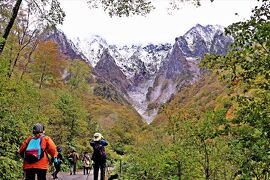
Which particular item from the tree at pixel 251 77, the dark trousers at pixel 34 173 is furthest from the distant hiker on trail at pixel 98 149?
the tree at pixel 251 77

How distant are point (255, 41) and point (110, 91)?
502 feet

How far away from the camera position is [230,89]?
7.01 m

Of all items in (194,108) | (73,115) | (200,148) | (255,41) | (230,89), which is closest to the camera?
(255,41)

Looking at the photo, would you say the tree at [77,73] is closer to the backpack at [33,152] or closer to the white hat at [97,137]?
the white hat at [97,137]

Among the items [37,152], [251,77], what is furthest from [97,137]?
[251,77]

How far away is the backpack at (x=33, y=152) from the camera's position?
21.5 ft

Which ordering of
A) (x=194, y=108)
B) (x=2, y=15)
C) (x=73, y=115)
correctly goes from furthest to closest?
(x=73, y=115), (x=2, y=15), (x=194, y=108)

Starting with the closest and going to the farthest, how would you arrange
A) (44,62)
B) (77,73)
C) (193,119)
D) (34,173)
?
(34,173)
(193,119)
(44,62)
(77,73)

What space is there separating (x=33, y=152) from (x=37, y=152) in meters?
0.07

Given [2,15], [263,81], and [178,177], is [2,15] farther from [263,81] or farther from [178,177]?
[263,81]

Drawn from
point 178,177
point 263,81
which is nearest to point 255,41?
point 263,81

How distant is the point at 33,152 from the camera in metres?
6.56

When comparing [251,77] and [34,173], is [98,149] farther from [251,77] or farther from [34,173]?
[251,77]

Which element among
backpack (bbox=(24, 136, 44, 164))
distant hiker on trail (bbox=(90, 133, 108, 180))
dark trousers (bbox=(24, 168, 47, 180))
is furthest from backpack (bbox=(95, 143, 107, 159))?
backpack (bbox=(24, 136, 44, 164))
